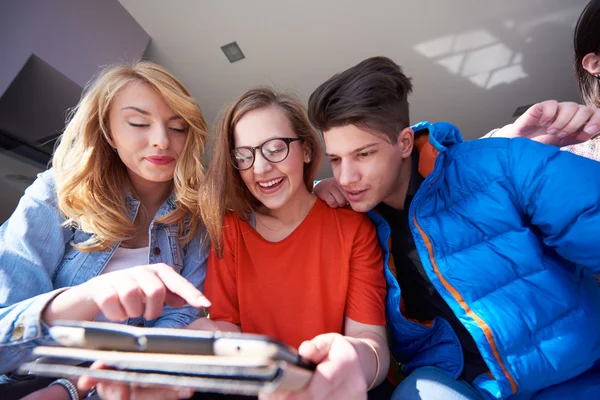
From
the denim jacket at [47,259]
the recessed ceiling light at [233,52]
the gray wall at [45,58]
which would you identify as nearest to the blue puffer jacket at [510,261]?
the denim jacket at [47,259]

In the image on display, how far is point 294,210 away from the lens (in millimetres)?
1101

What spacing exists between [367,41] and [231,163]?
2288 millimetres

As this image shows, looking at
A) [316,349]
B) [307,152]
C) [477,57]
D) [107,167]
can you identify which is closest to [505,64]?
[477,57]

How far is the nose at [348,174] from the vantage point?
0.96m

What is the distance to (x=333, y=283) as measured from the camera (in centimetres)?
99

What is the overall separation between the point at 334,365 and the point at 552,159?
79 centimetres

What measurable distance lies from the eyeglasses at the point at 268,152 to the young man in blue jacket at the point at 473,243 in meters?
0.13

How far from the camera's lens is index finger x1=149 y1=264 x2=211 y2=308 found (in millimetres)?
546

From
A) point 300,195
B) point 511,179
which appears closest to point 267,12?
point 300,195

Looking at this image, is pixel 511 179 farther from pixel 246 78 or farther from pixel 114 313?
pixel 246 78

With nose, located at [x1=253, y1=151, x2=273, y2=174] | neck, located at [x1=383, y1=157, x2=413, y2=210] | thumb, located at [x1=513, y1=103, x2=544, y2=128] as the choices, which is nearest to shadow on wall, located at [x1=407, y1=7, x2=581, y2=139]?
thumb, located at [x1=513, y1=103, x2=544, y2=128]

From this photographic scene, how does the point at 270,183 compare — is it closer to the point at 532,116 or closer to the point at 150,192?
the point at 150,192

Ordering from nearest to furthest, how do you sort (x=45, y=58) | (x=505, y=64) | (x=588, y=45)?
(x=588, y=45)
(x=45, y=58)
(x=505, y=64)

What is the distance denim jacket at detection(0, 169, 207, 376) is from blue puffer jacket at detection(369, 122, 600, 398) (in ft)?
1.98
